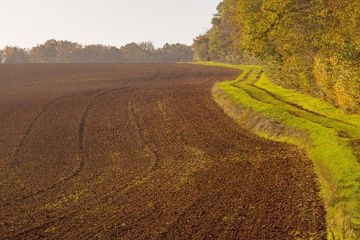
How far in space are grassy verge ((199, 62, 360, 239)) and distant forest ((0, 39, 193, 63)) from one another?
114 meters

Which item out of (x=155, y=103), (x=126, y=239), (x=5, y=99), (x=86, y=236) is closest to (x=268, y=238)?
(x=126, y=239)

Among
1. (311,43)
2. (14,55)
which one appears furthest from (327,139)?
(14,55)

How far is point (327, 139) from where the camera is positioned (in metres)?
19.5

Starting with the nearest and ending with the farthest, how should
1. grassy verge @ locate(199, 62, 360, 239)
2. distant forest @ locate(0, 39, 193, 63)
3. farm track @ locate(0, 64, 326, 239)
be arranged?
1. grassy verge @ locate(199, 62, 360, 239)
2. farm track @ locate(0, 64, 326, 239)
3. distant forest @ locate(0, 39, 193, 63)

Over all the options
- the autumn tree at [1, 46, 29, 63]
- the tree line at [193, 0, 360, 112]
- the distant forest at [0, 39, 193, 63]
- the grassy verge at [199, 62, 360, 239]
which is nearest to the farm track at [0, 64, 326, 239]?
the grassy verge at [199, 62, 360, 239]

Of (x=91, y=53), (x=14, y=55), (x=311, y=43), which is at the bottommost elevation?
(x=91, y=53)

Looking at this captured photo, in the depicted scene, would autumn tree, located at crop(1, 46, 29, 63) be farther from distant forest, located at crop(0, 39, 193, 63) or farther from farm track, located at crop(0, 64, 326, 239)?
farm track, located at crop(0, 64, 326, 239)

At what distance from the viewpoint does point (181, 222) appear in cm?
1291

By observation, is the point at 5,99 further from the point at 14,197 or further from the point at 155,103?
the point at 14,197

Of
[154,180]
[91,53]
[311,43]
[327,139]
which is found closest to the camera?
[154,180]

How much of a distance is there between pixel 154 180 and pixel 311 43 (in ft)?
64.8

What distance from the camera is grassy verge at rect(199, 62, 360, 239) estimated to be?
41.4 ft

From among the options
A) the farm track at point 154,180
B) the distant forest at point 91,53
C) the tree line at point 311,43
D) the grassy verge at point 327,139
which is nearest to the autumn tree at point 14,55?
the distant forest at point 91,53

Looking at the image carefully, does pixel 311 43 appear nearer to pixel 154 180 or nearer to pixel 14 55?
pixel 154 180
